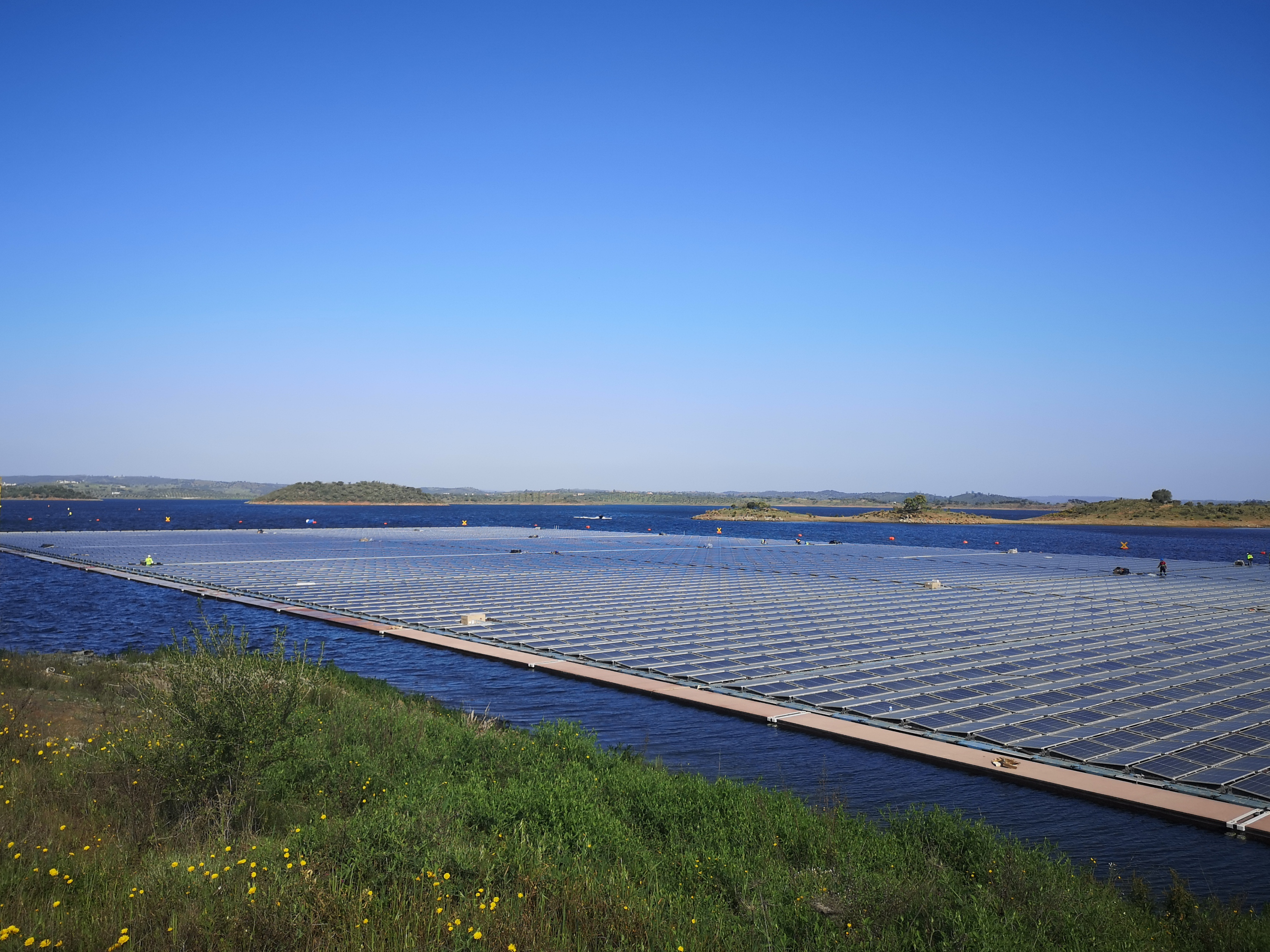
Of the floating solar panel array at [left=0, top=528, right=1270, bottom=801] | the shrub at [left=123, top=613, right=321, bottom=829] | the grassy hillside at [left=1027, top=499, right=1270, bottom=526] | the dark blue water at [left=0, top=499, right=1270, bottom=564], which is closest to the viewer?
the shrub at [left=123, top=613, right=321, bottom=829]

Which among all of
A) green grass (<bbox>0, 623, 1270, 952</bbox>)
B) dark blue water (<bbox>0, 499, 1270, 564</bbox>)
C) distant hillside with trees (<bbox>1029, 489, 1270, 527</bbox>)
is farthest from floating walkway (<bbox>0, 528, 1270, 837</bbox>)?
distant hillside with trees (<bbox>1029, 489, 1270, 527</bbox>)

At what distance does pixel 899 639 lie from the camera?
21.2 meters

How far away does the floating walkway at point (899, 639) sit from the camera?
39.7 feet

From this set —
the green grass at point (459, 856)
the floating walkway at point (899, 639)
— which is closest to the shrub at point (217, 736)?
the green grass at point (459, 856)

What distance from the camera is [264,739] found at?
911 centimetres

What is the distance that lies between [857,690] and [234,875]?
37.9 ft

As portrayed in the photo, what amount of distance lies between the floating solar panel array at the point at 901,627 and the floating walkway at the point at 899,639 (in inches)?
3.4

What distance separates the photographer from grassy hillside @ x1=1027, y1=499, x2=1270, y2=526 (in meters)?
167

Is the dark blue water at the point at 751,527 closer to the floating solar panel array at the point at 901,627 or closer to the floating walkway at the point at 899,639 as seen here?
the floating solar panel array at the point at 901,627

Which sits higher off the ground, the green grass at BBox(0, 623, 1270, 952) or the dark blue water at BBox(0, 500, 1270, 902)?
the green grass at BBox(0, 623, 1270, 952)

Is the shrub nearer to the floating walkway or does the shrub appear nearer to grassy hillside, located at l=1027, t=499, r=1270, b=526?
the floating walkway

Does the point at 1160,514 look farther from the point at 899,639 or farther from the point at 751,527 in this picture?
the point at 899,639

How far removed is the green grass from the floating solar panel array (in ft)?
15.9

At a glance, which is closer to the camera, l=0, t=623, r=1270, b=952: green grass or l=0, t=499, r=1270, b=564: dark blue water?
l=0, t=623, r=1270, b=952: green grass
